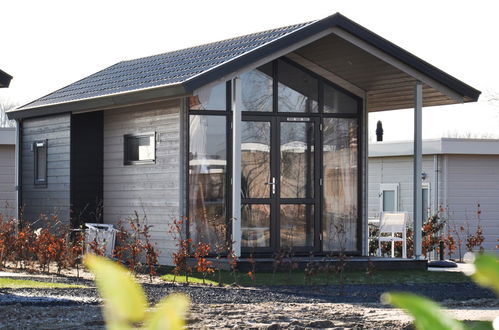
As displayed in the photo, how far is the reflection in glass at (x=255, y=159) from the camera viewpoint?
13789 mm

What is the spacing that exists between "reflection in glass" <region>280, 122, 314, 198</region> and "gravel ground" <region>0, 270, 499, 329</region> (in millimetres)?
2922

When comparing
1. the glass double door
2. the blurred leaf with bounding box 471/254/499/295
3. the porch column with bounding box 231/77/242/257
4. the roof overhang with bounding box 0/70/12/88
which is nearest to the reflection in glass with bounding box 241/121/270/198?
the glass double door

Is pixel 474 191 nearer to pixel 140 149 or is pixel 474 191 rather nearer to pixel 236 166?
pixel 140 149

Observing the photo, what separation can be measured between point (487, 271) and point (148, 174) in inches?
566

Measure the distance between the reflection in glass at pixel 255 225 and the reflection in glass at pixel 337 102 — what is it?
173 cm

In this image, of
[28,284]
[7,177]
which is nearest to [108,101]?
[28,284]

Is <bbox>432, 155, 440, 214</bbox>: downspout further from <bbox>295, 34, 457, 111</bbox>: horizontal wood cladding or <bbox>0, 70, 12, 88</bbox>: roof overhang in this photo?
<bbox>0, 70, 12, 88</bbox>: roof overhang

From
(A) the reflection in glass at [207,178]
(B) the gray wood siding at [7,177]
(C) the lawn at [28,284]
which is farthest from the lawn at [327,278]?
(B) the gray wood siding at [7,177]

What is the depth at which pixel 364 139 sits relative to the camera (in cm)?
1477

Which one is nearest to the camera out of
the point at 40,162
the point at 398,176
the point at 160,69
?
the point at 160,69

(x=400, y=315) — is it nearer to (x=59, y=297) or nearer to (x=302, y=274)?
(x=59, y=297)

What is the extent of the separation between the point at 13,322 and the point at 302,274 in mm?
5656

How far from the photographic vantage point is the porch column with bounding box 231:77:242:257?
42.0 feet

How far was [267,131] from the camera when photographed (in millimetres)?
13906
